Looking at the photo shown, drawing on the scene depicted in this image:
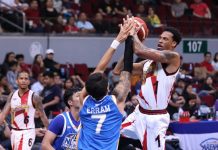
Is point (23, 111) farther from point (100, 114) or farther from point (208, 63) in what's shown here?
point (208, 63)

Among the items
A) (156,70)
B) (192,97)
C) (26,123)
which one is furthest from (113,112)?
(192,97)

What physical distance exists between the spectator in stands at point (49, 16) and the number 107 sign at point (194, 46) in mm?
4435

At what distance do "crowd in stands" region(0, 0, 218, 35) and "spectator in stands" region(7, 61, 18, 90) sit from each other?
2636mm

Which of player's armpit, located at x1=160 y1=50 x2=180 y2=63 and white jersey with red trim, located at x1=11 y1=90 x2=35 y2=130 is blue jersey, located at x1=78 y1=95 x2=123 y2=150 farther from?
white jersey with red trim, located at x1=11 y1=90 x2=35 y2=130

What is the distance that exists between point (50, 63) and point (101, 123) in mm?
11834

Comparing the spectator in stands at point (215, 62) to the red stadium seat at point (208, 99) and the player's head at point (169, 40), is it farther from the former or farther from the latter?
the player's head at point (169, 40)

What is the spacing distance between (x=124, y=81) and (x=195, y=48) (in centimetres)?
1592

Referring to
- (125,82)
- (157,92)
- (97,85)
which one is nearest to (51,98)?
(157,92)

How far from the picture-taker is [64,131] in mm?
8547

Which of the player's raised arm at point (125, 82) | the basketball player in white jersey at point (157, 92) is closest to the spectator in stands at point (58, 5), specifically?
the basketball player in white jersey at point (157, 92)

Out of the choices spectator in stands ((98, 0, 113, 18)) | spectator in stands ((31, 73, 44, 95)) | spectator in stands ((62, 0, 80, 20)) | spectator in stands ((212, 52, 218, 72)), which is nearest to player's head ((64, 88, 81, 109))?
spectator in stands ((31, 73, 44, 95))

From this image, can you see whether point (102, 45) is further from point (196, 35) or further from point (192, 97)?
point (192, 97)

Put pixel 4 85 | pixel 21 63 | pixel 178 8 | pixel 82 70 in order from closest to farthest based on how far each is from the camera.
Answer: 1. pixel 4 85
2. pixel 21 63
3. pixel 82 70
4. pixel 178 8

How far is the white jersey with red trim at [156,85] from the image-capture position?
967cm
